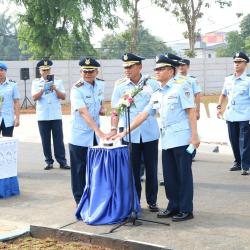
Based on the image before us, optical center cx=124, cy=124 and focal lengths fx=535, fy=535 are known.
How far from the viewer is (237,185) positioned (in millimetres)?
7629

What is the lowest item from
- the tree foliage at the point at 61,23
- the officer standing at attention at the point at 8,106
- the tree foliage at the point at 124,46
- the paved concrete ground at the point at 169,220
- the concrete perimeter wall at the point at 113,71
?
the paved concrete ground at the point at 169,220

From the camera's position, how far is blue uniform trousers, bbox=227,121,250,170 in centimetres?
846

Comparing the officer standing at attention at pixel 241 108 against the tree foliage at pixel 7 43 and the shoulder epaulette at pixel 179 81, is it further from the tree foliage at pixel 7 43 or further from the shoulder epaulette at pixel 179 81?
the tree foliage at pixel 7 43

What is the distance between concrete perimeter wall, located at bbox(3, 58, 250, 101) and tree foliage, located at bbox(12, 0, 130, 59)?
1.44 meters

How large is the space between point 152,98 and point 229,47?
248 feet

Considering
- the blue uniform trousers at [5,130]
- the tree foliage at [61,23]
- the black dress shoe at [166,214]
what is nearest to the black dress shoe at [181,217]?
the black dress shoe at [166,214]

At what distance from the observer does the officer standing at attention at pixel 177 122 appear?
560cm

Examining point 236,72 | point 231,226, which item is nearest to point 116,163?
point 231,226

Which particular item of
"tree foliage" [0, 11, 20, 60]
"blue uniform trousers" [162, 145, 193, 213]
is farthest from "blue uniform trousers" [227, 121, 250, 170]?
"tree foliage" [0, 11, 20, 60]

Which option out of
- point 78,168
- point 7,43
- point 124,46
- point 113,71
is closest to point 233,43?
point 124,46

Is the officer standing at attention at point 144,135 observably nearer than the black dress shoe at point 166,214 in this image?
No

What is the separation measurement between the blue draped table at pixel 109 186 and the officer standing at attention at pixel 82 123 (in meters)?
0.48

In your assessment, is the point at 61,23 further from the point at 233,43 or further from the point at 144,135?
the point at 233,43

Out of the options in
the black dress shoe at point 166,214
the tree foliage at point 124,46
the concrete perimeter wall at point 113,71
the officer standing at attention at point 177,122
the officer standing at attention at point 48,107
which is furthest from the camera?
the tree foliage at point 124,46
